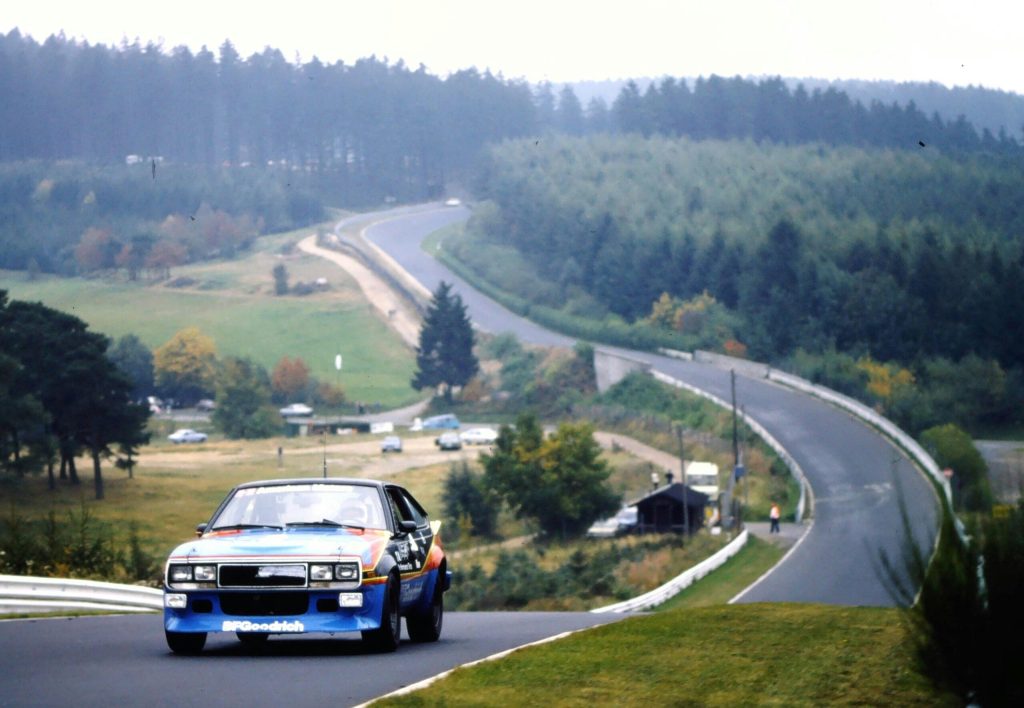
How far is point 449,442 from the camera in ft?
305

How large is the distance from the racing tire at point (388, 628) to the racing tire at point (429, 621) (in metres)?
1.16

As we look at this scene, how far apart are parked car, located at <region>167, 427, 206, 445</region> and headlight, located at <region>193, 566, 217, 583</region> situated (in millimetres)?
80260

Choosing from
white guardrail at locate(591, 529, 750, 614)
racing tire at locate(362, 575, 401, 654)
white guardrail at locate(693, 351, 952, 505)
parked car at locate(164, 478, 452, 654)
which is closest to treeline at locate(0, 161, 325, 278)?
white guardrail at locate(693, 351, 952, 505)

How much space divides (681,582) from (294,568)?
40003 mm

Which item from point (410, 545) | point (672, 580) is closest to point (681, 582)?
point (672, 580)

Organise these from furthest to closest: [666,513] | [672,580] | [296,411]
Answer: [296,411] → [666,513] → [672,580]

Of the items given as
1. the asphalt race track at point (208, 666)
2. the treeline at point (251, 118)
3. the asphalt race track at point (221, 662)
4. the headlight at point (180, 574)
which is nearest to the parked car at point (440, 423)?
the treeline at point (251, 118)

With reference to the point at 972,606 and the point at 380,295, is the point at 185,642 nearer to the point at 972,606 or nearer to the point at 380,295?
the point at 972,606

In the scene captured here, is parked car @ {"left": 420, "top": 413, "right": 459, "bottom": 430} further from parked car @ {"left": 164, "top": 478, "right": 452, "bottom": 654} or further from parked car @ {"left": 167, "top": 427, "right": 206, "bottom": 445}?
parked car @ {"left": 164, "top": 478, "right": 452, "bottom": 654}

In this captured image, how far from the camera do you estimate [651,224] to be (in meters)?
158

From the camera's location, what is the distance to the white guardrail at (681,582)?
1658 inches

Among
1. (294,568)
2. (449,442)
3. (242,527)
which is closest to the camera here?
(294,568)

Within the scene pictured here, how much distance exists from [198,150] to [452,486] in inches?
4150

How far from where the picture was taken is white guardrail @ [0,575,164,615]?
19.1 metres
